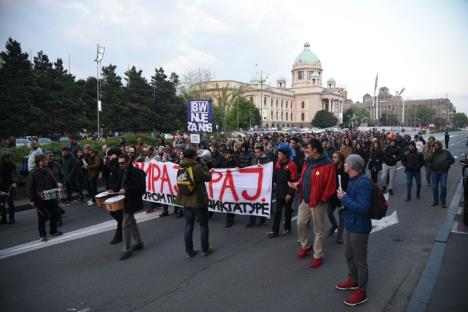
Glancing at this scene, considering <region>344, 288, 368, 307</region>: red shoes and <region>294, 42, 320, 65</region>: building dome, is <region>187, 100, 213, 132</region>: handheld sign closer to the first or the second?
<region>344, 288, 368, 307</region>: red shoes

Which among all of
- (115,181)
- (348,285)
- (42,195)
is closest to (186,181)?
(115,181)

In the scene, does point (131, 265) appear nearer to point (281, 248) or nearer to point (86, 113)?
point (281, 248)

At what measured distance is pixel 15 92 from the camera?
3203 centimetres

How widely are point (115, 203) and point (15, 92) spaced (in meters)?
33.0

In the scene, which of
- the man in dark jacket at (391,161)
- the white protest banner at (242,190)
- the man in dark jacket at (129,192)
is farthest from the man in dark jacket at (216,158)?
the man in dark jacket at (391,161)

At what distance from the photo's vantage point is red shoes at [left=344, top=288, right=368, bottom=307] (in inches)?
161

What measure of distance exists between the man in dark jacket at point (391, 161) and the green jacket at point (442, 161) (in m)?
1.59

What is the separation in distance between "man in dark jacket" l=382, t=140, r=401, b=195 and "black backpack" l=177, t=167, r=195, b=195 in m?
7.64

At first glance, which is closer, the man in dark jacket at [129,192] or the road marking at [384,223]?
the man in dark jacket at [129,192]

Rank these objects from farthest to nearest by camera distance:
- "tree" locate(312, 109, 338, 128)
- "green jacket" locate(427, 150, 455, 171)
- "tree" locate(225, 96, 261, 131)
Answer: "tree" locate(312, 109, 338, 128), "tree" locate(225, 96, 261, 131), "green jacket" locate(427, 150, 455, 171)

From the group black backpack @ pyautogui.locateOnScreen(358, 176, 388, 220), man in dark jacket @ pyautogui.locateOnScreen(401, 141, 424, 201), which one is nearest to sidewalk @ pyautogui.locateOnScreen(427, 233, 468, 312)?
black backpack @ pyautogui.locateOnScreen(358, 176, 388, 220)

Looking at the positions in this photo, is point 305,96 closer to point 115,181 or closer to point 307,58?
point 307,58

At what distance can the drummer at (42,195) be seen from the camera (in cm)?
682

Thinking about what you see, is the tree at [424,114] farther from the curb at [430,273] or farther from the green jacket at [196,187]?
the green jacket at [196,187]
